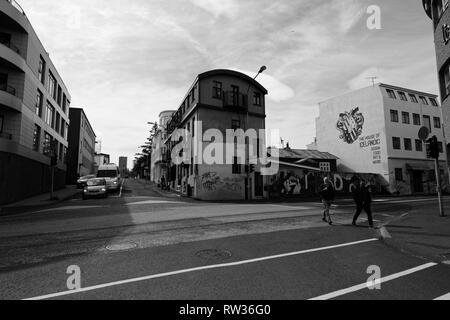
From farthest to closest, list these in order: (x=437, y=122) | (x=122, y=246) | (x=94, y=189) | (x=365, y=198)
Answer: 1. (x=437, y=122)
2. (x=94, y=189)
3. (x=365, y=198)
4. (x=122, y=246)

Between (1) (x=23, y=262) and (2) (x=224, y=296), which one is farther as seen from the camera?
(1) (x=23, y=262)

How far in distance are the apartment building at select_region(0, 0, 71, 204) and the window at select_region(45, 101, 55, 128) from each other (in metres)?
0.66

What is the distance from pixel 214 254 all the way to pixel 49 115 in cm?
3037

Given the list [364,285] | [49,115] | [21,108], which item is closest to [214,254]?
[364,285]

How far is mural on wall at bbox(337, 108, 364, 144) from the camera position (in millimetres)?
38031

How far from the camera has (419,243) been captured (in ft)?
24.1

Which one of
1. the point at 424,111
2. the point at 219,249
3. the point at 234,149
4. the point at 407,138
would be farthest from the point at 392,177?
the point at 219,249

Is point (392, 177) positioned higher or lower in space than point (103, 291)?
higher

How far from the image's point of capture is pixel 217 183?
87.3 feet

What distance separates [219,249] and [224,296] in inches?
110

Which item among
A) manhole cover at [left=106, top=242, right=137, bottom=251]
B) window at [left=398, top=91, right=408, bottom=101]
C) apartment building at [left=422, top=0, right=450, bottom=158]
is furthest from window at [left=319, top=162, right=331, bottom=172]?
manhole cover at [left=106, top=242, right=137, bottom=251]

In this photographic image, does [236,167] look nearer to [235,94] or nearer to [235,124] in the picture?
[235,124]

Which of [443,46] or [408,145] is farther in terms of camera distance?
[408,145]
